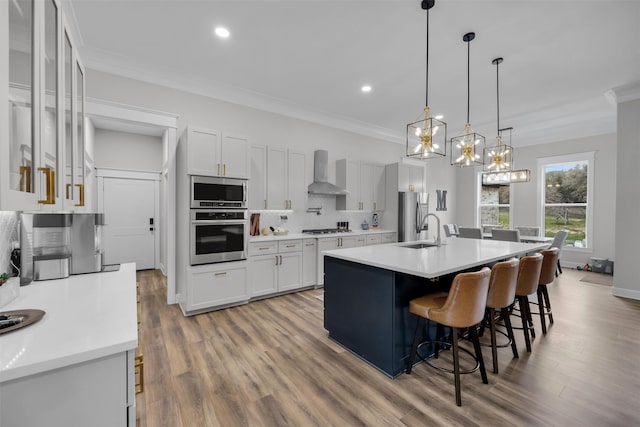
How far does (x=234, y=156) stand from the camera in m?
3.81

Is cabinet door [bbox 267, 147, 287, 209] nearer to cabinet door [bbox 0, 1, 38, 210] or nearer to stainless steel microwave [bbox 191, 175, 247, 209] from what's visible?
stainless steel microwave [bbox 191, 175, 247, 209]

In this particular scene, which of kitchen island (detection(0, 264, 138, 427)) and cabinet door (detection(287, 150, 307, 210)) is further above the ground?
cabinet door (detection(287, 150, 307, 210))

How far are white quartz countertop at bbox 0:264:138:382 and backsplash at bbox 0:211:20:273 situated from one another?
0.18 meters

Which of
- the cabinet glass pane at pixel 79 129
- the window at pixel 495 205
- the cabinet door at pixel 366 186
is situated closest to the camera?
the cabinet glass pane at pixel 79 129

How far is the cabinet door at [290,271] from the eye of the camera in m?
4.29

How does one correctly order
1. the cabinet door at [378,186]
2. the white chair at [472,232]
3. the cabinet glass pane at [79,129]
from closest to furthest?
the cabinet glass pane at [79,129] < the white chair at [472,232] < the cabinet door at [378,186]

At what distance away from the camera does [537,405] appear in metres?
1.94

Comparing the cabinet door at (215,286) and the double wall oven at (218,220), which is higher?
the double wall oven at (218,220)

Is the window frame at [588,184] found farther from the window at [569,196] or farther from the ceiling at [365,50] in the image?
the ceiling at [365,50]

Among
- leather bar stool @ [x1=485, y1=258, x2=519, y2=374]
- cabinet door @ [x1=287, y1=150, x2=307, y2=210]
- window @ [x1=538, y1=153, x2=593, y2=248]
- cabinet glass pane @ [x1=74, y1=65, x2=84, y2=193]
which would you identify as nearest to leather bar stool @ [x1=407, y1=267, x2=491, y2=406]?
leather bar stool @ [x1=485, y1=258, x2=519, y2=374]

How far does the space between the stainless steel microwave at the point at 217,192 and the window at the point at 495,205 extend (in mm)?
7022

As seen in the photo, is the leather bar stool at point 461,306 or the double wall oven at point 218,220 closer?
the leather bar stool at point 461,306

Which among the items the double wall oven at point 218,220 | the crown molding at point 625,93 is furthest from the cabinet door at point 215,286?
the crown molding at point 625,93

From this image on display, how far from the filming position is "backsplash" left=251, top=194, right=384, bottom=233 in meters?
4.85
